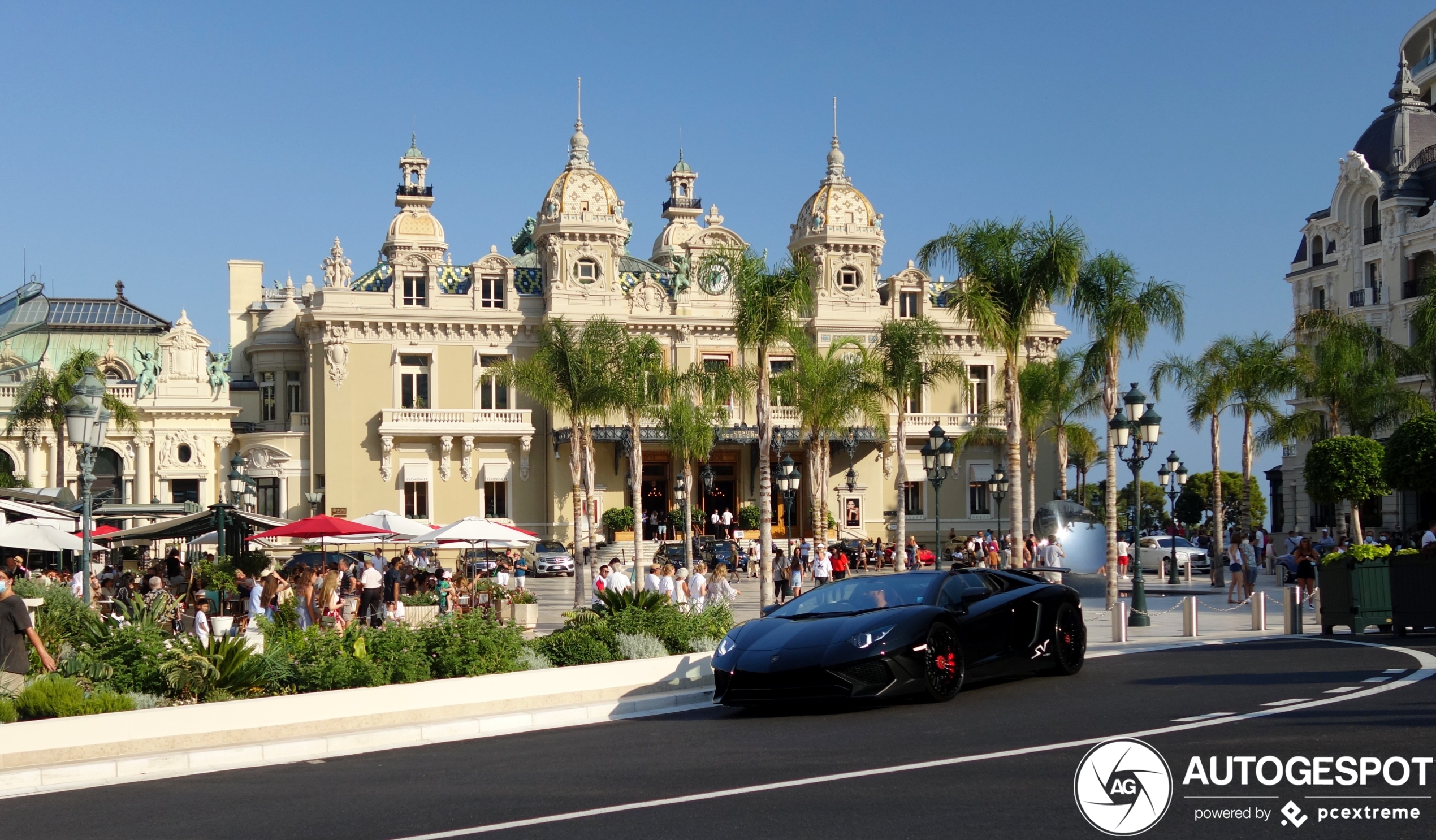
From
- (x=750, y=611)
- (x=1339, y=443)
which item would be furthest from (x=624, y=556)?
(x=1339, y=443)

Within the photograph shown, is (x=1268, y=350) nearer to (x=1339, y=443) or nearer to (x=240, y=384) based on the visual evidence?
(x=1339, y=443)


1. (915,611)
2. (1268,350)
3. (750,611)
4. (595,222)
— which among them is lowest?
(750,611)

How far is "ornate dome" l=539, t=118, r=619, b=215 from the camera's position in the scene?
5575 cm

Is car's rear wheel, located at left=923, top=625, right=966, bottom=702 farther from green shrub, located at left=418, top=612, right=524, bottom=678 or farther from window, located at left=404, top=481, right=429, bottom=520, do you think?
window, located at left=404, top=481, right=429, bottom=520

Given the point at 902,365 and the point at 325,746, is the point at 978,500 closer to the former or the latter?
the point at 902,365

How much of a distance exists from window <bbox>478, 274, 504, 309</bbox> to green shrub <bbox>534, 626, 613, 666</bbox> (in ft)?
135

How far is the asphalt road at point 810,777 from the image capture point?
7434 millimetres

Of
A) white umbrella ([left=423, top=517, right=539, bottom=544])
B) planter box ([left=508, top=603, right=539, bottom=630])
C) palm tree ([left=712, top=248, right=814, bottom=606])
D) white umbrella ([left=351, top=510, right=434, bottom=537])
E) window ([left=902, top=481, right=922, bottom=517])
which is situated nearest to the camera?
planter box ([left=508, top=603, right=539, bottom=630])

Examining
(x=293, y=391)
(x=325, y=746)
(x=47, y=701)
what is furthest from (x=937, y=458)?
(x=293, y=391)

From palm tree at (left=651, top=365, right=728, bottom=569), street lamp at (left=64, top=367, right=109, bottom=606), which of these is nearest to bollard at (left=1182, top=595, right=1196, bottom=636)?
street lamp at (left=64, top=367, right=109, bottom=606)

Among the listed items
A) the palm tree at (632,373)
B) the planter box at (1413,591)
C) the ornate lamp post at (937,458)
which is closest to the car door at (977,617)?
the planter box at (1413,591)

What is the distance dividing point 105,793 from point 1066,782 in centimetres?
659

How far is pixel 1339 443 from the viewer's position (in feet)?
117

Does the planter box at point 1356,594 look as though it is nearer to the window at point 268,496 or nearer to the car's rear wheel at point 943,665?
the car's rear wheel at point 943,665
